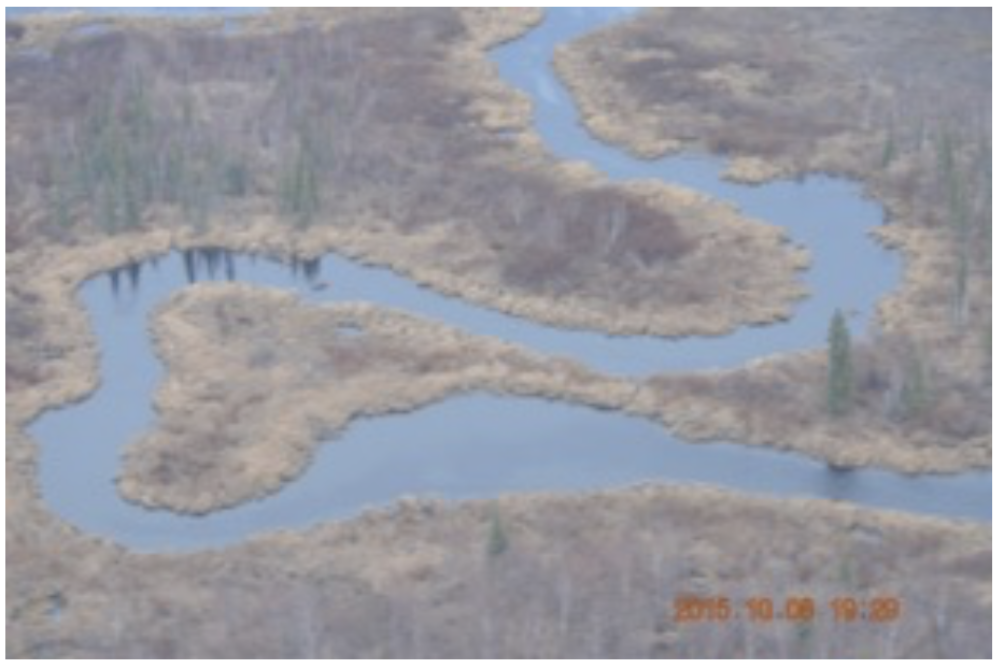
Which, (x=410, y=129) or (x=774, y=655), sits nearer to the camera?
(x=774, y=655)

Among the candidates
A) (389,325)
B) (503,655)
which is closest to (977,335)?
(389,325)

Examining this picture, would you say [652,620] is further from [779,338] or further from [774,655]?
[779,338]
